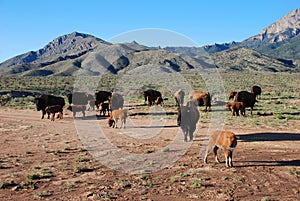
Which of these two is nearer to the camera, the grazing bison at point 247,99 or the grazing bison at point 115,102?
the grazing bison at point 247,99

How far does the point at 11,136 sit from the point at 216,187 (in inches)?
534

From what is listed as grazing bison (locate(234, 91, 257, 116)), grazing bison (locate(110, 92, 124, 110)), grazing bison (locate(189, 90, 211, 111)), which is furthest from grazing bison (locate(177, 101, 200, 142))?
grazing bison (locate(110, 92, 124, 110))

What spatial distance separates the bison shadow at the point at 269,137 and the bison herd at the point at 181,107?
293 centimetres

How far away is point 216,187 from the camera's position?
977 centimetres

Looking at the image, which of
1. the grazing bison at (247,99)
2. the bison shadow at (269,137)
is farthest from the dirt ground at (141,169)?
the grazing bison at (247,99)

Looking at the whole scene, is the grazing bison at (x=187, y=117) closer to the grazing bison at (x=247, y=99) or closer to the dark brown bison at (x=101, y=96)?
the grazing bison at (x=247, y=99)

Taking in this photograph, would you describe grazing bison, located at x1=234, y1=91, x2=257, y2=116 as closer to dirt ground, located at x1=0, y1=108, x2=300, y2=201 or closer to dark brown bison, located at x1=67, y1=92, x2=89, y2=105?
dirt ground, located at x1=0, y1=108, x2=300, y2=201

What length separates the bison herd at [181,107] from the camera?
39.8 feet

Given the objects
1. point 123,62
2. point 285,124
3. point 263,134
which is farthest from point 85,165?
point 123,62

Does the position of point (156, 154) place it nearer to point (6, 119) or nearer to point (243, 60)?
point (6, 119)

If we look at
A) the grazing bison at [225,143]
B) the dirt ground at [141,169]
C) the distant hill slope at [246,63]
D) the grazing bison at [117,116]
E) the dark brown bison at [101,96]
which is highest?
the distant hill slope at [246,63]

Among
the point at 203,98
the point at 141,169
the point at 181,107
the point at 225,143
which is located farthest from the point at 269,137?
the point at 203,98

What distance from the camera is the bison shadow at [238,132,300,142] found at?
670 inches

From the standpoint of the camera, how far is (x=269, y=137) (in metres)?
17.5
